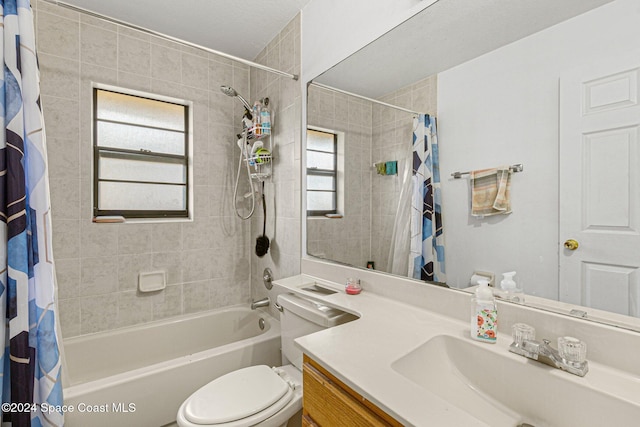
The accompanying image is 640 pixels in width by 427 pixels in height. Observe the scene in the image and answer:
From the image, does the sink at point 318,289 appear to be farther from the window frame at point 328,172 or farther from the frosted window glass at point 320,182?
the frosted window glass at point 320,182

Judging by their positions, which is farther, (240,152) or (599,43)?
(240,152)

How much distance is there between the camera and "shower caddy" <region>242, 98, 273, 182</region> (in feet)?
6.59

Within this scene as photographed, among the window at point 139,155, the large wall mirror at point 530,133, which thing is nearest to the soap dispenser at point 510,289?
the large wall mirror at point 530,133

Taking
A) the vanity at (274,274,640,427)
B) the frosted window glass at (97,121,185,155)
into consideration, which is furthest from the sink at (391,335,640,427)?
the frosted window glass at (97,121,185,155)

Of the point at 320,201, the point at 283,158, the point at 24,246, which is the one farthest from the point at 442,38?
the point at 24,246

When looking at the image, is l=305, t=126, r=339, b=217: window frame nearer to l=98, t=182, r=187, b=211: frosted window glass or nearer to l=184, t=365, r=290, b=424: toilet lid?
l=184, t=365, r=290, b=424: toilet lid

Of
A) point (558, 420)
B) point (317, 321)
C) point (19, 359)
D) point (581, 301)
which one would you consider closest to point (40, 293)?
point (19, 359)

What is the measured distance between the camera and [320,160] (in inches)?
65.6

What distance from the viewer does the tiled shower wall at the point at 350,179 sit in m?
1.41

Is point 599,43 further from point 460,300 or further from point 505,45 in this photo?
point 460,300

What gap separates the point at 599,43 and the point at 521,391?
88cm

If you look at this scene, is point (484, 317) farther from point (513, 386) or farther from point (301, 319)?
point (301, 319)

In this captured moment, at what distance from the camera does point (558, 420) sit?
2.11 feet

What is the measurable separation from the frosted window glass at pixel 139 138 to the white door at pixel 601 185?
2.27 m
